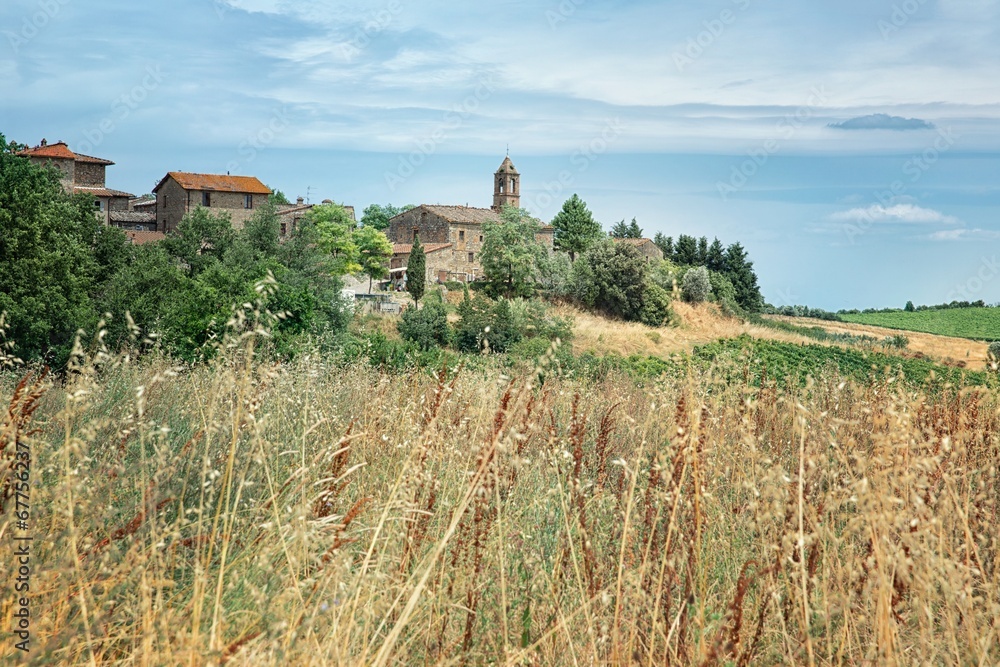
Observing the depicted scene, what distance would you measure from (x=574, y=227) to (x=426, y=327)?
33153 mm

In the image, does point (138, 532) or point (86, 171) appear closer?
point (138, 532)

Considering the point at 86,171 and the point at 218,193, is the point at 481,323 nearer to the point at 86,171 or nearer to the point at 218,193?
the point at 218,193

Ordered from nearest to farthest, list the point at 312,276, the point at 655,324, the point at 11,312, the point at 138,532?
the point at 138,532
the point at 11,312
the point at 312,276
the point at 655,324

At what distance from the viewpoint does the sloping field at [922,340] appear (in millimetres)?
34969

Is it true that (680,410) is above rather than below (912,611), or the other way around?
above

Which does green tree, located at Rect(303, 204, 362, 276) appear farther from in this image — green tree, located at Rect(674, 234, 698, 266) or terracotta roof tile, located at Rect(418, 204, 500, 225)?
green tree, located at Rect(674, 234, 698, 266)

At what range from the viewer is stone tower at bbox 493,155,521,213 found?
68375 mm

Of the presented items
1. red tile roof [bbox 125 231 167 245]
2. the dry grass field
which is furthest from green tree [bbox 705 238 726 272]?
the dry grass field

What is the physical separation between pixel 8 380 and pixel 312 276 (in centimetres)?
2716

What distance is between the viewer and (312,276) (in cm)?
3588

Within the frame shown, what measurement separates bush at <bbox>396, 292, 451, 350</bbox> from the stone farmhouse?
817 inches

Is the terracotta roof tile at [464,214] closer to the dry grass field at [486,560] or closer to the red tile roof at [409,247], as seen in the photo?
the red tile roof at [409,247]

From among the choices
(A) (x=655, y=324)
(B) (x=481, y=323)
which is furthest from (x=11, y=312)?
(A) (x=655, y=324)

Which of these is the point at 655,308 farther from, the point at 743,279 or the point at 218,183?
the point at 218,183
